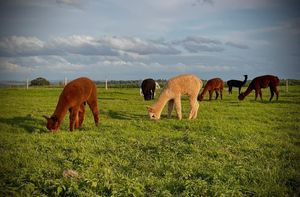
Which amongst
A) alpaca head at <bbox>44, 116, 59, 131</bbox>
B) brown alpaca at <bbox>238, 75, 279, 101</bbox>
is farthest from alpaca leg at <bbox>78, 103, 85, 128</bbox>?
brown alpaca at <bbox>238, 75, 279, 101</bbox>

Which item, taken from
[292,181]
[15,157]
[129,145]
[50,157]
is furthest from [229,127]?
[15,157]

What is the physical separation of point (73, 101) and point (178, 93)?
5406 mm

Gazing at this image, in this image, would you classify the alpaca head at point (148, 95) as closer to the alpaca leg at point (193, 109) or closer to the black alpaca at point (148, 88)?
the black alpaca at point (148, 88)

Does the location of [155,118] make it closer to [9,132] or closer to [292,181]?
[9,132]

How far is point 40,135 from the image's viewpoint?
35.2 feet

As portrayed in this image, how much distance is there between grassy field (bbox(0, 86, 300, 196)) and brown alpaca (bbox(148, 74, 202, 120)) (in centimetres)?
163

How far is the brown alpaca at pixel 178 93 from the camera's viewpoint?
47.7ft

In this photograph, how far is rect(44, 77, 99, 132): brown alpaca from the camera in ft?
36.2

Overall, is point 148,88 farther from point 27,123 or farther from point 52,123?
point 52,123

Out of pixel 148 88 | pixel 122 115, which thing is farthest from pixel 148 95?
pixel 122 115

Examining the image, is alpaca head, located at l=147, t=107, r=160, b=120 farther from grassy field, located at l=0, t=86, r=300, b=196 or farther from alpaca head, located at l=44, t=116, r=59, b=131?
alpaca head, located at l=44, t=116, r=59, b=131

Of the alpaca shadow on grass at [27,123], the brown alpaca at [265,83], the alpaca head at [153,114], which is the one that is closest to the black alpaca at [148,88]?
the brown alpaca at [265,83]

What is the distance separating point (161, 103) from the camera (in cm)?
1464

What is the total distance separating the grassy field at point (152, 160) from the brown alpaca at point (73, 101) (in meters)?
0.50
